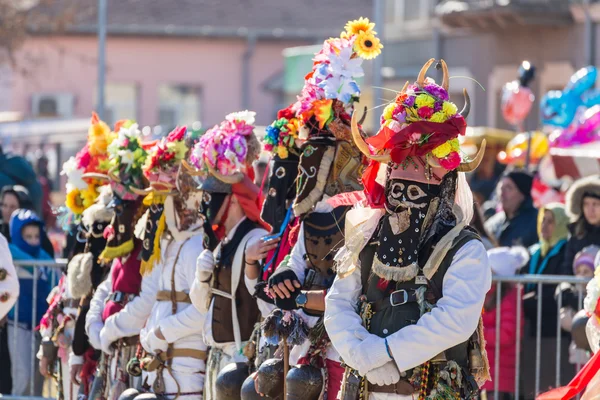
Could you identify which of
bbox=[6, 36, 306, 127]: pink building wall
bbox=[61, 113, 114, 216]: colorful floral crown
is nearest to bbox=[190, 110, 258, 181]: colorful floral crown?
bbox=[61, 113, 114, 216]: colorful floral crown

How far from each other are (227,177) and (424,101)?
1.92 metres

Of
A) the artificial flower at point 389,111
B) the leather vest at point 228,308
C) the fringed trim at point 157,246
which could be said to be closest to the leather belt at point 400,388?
the artificial flower at point 389,111

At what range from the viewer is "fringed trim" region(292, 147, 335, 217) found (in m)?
5.87

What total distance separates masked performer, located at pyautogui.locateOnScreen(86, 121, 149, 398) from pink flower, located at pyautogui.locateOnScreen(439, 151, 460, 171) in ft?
9.43

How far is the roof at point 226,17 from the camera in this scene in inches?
1345

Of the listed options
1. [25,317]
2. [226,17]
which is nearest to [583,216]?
[25,317]

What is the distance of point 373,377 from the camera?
471 cm

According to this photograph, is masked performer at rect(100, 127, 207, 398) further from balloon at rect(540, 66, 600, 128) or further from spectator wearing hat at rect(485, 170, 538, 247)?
balloon at rect(540, 66, 600, 128)

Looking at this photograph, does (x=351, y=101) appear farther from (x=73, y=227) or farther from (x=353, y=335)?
(x=73, y=227)

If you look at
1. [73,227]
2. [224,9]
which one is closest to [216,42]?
[224,9]

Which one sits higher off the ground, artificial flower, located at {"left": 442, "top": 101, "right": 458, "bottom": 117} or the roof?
the roof

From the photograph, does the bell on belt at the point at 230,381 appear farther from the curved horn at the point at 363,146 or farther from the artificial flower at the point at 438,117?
the artificial flower at the point at 438,117

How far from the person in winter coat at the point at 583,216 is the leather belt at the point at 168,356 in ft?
9.38

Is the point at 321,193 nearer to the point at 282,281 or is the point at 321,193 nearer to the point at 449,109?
the point at 282,281
